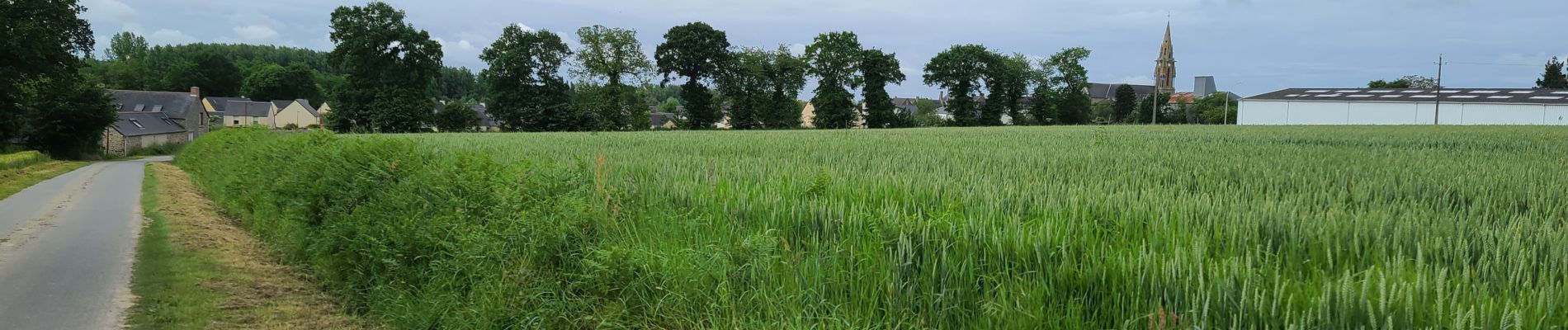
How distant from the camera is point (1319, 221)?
2.97m

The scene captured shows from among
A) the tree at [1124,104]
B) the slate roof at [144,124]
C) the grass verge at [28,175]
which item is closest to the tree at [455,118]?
the grass verge at [28,175]

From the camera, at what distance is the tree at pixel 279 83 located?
10850cm

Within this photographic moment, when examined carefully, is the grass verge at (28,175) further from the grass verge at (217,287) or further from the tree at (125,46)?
the tree at (125,46)

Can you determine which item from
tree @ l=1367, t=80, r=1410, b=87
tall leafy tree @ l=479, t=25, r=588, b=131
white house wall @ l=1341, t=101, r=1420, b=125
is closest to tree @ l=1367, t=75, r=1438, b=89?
tree @ l=1367, t=80, r=1410, b=87

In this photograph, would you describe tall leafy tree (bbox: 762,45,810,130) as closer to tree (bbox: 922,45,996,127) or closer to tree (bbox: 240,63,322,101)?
tree (bbox: 922,45,996,127)

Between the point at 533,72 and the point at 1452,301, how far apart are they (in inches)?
2233

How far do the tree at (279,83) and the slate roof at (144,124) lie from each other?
40.7 meters

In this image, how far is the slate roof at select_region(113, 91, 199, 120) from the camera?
7319 centimetres

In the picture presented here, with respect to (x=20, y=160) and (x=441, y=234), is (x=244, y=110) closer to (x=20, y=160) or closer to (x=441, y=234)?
(x=20, y=160)

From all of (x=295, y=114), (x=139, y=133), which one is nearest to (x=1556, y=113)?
(x=139, y=133)

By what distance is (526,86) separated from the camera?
55.0m

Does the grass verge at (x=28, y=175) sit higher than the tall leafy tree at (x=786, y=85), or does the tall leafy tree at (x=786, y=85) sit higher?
the tall leafy tree at (x=786, y=85)

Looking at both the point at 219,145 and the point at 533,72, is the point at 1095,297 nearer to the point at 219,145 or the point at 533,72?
the point at 219,145

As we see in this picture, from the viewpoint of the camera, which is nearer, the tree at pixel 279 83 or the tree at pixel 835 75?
the tree at pixel 835 75
